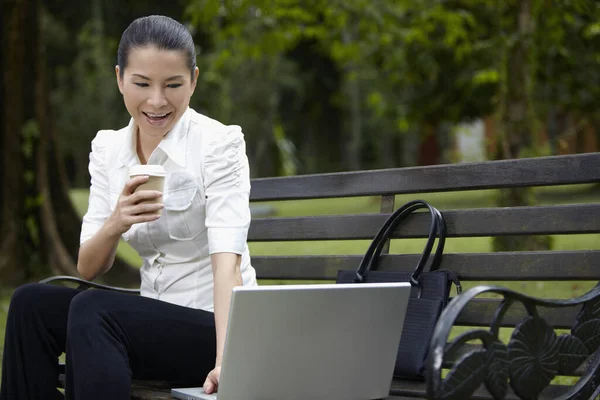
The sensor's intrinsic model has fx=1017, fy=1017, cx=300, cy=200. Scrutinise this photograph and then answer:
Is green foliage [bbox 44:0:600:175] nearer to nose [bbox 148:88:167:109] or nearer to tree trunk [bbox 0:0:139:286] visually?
tree trunk [bbox 0:0:139:286]

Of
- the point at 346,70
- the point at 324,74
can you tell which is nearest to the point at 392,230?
the point at 346,70

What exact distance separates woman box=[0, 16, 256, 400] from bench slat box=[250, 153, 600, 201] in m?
0.68

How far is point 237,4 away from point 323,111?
889 inches

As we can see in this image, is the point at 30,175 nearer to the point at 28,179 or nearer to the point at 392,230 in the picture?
the point at 28,179

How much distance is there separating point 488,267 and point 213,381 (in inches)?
41.8

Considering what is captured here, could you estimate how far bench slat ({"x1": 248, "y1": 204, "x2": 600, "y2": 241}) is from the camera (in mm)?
3234

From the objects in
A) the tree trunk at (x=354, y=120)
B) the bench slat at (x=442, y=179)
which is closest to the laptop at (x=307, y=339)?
Result: the bench slat at (x=442, y=179)

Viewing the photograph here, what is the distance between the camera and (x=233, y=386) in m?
2.67

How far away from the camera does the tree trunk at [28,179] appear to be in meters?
10.5

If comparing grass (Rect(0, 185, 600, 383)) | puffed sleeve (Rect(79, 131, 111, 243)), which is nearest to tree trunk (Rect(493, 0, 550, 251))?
grass (Rect(0, 185, 600, 383))

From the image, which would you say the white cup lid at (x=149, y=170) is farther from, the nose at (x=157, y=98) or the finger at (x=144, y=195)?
the nose at (x=157, y=98)

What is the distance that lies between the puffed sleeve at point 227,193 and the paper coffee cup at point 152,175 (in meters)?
0.26

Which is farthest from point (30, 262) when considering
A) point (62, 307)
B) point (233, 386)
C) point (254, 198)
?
point (233, 386)

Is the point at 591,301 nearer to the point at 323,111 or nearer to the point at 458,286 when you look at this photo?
the point at 458,286
